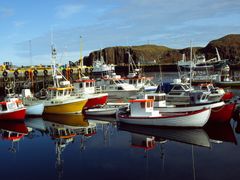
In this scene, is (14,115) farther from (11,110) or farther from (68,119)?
(68,119)

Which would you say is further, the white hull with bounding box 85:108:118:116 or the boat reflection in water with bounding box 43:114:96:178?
the white hull with bounding box 85:108:118:116

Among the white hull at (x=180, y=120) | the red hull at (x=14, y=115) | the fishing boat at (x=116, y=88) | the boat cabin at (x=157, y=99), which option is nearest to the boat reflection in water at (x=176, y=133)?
the white hull at (x=180, y=120)

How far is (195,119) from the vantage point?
77.3 ft

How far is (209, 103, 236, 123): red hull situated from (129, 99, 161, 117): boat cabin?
4.01 m

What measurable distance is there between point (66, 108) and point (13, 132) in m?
6.68

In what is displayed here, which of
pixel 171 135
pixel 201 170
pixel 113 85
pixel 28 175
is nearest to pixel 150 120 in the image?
pixel 171 135

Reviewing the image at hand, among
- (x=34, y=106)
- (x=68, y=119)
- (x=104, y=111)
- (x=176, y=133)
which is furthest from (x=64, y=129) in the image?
(x=176, y=133)

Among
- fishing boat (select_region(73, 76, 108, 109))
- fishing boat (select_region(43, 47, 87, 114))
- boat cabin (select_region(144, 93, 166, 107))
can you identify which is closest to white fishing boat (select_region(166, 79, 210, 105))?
boat cabin (select_region(144, 93, 166, 107))

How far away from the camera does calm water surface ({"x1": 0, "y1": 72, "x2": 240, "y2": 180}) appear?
16.3 m

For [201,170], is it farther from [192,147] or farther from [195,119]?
[195,119]

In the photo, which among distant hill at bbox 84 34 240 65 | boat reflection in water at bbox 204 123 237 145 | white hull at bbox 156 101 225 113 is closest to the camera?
boat reflection in water at bbox 204 123 237 145

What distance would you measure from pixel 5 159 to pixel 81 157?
437cm

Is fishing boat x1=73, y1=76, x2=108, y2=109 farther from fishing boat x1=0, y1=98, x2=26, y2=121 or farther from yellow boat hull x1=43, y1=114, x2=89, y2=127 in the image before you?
fishing boat x1=0, y1=98, x2=26, y2=121

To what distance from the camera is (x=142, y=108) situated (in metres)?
25.3
